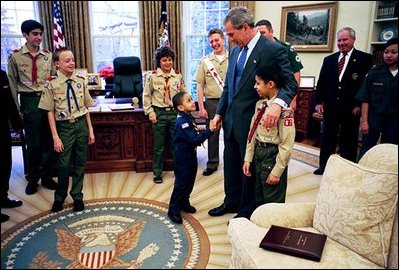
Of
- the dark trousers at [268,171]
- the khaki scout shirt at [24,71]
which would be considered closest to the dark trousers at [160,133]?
the khaki scout shirt at [24,71]

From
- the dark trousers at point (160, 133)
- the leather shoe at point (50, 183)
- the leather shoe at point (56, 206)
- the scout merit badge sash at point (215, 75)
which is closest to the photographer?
the leather shoe at point (56, 206)

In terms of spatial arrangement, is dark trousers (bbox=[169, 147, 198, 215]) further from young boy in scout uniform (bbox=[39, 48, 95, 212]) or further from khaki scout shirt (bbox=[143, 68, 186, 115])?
khaki scout shirt (bbox=[143, 68, 186, 115])

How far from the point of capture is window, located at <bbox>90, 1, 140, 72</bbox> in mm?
6023

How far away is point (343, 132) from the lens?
3461 mm

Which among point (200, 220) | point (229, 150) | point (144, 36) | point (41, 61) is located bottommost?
point (200, 220)

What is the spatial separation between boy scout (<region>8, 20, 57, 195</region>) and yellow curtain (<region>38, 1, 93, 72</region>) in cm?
274

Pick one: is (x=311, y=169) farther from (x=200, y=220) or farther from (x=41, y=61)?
(x=41, y=61)

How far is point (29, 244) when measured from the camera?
225 cm

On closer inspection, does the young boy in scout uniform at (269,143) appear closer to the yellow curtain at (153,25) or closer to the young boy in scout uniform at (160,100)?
the young boy in scout uniform at (160,100)

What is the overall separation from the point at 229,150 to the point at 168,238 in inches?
31.2

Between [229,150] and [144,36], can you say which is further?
[144,36]

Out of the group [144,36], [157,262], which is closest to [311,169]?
[157,262]

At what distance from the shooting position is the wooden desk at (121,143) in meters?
3.51

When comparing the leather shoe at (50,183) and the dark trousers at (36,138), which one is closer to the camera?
the dark trousers at (36,138)
